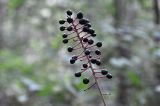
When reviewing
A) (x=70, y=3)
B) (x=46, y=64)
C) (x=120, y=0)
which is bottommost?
(x=46, y=64)

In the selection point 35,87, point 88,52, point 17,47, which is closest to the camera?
point 88,52

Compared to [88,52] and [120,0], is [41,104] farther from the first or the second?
[88,52]

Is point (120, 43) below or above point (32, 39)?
below

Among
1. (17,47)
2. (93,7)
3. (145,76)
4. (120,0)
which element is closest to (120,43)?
(145,76)

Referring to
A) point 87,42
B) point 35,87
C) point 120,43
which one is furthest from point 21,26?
point 87,42

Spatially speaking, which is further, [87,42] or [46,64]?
[46,64]

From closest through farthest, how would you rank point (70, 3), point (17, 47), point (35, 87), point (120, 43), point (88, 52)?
point (88, 52) < point (35, 87) < point (120, 43) < point (70, 3) < point (17, 47)
